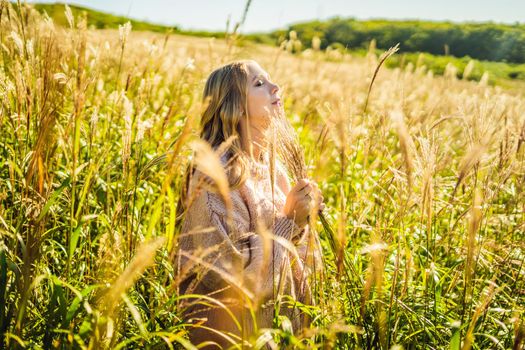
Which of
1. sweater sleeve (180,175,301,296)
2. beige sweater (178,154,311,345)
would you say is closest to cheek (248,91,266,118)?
beige sweater (178,154,311,345)

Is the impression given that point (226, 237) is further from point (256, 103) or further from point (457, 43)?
point (457, 43)

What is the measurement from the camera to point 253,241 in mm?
1838

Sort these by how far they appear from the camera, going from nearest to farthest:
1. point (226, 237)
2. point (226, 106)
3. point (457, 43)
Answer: point (226, 237), point (226, 106), point (457, 43)

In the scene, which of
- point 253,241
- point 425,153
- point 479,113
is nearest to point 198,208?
point 253,241

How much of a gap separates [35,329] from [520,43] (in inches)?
492

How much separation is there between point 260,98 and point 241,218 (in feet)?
2.19

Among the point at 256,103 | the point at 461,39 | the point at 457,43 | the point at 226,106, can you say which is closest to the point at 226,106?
the point at 226,106

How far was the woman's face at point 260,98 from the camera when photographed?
88.2 inches

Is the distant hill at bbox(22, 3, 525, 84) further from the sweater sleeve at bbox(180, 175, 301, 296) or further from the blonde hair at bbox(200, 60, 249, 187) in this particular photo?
the sweater sleeve at bbox(180, 175, 301, 296)

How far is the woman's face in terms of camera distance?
224 centimetres

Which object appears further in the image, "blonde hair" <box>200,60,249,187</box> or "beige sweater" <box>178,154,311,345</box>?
"blonde hair" <box>200,60,249,187</box>

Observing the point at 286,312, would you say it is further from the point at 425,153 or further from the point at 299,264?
the point at 425,153

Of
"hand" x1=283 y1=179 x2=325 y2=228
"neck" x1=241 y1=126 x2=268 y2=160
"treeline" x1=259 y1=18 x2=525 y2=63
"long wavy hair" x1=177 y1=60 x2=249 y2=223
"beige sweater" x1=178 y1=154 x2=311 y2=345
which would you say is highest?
"treeline" x1=259 y1=18 x2=525 y2=63

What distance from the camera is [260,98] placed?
7.40ft
